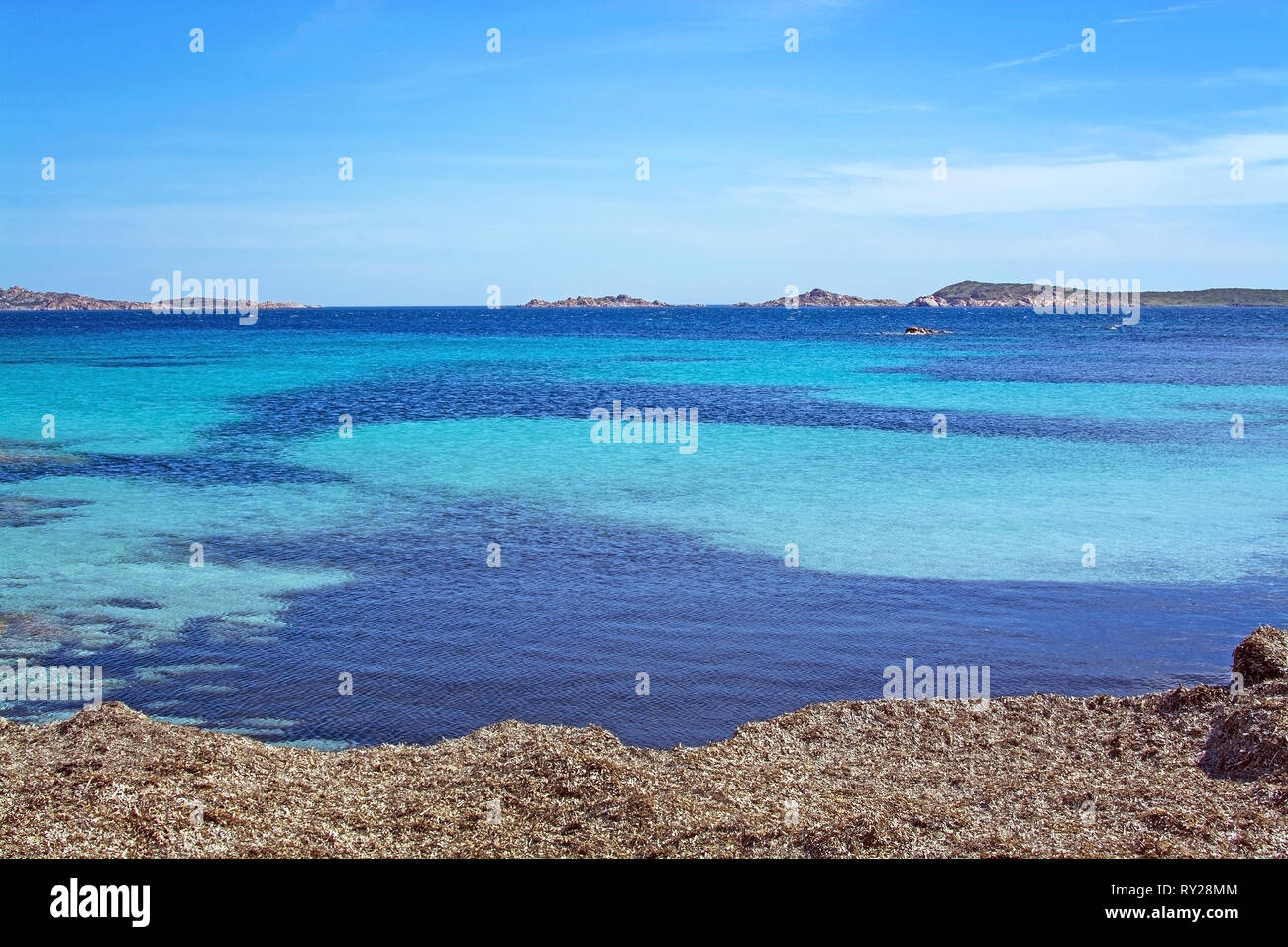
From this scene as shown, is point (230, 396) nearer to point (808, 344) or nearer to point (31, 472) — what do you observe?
point (31, 472)

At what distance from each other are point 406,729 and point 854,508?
1234 centimetres

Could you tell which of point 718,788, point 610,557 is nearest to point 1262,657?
point 718,788

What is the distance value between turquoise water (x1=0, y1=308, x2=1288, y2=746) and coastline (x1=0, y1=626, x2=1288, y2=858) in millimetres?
1144

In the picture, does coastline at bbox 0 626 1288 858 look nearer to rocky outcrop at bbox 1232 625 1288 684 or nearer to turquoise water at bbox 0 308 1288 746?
rocky outcrop at bbox 1232 625 1288 684

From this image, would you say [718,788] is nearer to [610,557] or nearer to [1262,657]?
[1262,657]

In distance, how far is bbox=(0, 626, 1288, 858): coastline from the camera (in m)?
7.31

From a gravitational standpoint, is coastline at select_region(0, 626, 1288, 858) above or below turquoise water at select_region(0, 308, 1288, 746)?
below

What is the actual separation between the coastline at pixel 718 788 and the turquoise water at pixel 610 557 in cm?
114

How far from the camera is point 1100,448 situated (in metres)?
28.8

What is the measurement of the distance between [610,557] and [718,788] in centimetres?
849

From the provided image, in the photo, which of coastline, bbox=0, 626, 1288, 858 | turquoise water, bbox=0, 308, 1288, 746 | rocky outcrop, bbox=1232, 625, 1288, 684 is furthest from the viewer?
turquoise water, bbox=0, 308, 1288, 746

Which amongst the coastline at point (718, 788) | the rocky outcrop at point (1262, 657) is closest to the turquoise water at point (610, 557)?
the rocky outcrop at point (1262, 657)

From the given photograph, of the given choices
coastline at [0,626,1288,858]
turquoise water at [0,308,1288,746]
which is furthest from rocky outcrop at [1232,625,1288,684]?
turquoise water at [0,308,1288,746]

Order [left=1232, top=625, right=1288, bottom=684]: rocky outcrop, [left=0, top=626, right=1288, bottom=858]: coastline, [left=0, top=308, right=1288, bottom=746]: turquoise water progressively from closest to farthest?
1. [left=0, top=626, right=1288, bottom=858]: coastline
2. [left=1232, top=625, right=1288, bottom=684]: rocky outcrop
3. [left=0, top=308, right=1288, bottom=746]: turquoise water
